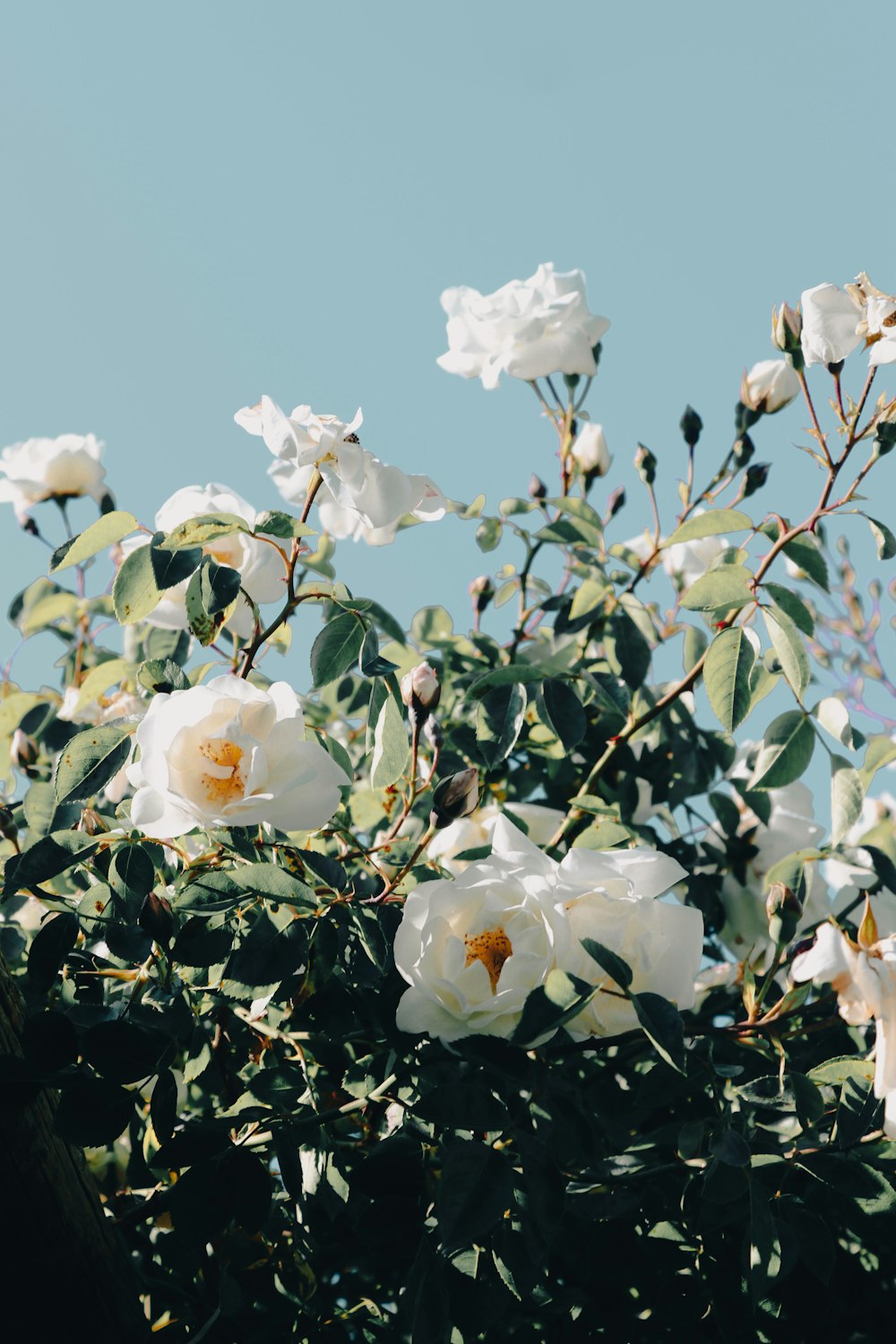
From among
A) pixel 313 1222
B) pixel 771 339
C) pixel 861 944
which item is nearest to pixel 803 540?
pixel 771 339

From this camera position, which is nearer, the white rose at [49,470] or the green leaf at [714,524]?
the green leaf at [714,524]

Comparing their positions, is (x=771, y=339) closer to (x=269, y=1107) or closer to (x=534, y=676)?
(x=534, y=676)

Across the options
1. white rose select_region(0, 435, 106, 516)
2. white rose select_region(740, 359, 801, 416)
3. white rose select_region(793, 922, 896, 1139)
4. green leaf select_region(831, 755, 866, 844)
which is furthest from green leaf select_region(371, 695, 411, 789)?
white rose select_region(0, 435, 106, 516)

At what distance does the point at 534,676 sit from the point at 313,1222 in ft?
1.90

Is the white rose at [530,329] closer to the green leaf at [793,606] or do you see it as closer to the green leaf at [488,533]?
the green leaf at [488,533]

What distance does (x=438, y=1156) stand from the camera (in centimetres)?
105

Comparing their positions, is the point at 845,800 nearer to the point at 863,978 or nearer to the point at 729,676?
the point at 729,676

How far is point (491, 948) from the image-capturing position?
0.93 meters

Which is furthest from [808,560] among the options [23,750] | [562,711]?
[23,750]

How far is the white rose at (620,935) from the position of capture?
0.91 metres

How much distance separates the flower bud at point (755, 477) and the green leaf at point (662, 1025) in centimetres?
94

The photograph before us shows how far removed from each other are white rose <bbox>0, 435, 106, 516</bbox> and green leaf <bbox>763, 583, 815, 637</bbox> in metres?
1.14

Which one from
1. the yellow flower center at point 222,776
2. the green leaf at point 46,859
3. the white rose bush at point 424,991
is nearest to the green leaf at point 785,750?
the white rose bush at point 424,991

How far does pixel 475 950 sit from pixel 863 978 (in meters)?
0.32
